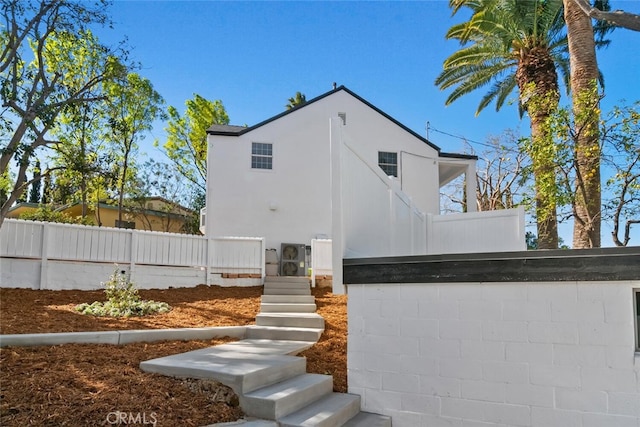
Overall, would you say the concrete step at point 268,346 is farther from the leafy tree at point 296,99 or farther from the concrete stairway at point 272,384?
the leafy tree at point 296,99

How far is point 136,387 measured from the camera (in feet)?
10.8

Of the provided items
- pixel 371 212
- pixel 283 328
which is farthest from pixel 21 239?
pixel 371 212

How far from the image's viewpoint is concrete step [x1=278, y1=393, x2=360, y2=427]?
10.4ft

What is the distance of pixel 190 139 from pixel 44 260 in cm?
1600

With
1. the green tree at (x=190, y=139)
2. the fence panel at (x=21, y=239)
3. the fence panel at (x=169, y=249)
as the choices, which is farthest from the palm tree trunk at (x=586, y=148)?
the green tree at (x=190, y=139)

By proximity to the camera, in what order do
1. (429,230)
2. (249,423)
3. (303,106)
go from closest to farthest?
(249,423) < (429,230) < (303,106)

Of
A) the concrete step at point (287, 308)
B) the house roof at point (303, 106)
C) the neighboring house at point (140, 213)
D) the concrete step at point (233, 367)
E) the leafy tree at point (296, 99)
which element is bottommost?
the concrete step at point (233, 367)

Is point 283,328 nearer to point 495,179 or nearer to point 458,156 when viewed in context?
point 458,156

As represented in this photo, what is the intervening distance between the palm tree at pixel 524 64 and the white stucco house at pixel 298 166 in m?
2.62

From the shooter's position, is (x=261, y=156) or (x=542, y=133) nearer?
(x=542, y=133)

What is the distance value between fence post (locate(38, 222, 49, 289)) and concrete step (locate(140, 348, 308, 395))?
5.34 m

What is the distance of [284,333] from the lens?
18.7 feet

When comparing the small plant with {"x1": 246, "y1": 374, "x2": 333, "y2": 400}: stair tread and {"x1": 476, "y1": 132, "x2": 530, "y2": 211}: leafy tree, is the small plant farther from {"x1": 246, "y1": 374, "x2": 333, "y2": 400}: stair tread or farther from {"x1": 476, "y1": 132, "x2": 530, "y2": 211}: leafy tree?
{"x1": 476, "y1": 132, "x2": 530, "y2": 211}: leafy tree

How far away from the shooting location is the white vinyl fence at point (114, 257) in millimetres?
7840
